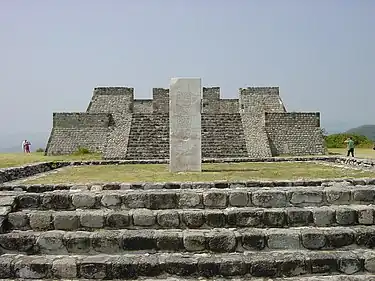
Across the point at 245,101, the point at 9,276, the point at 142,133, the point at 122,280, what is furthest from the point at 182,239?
the point at 245,101

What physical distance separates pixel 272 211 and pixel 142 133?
1617cm

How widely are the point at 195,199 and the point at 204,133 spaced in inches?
617

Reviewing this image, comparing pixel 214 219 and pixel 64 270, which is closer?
pixel 64 270

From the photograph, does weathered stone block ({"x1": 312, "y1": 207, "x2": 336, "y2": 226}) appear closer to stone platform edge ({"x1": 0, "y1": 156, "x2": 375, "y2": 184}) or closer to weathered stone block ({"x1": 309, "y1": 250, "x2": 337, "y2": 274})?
weathered stone block ({"x1": 309, "y1": 250, "x2": 337, "y2": 274})

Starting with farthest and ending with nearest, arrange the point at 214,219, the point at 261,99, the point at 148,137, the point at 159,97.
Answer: the point at 261,99 < the point at 159,97 < the point at 148,137 < the point at 214,219

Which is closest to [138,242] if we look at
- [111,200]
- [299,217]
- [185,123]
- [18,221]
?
[111,200]

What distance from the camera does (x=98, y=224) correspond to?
6320 mm

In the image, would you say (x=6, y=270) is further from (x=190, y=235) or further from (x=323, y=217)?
(x=323, y=217)

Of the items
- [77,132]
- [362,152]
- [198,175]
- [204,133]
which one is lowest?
[198,175]

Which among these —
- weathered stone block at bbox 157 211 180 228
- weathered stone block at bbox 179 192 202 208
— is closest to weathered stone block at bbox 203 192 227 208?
weathered stone block at bbox 179 192 202 208

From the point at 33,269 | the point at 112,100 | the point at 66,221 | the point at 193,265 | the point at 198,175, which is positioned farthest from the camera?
the point at 112,100

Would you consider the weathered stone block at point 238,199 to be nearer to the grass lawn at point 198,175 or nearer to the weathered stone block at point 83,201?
the weathered stone block at point 83,201

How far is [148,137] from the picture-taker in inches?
859

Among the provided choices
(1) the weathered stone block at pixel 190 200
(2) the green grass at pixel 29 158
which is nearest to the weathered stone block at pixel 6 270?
(1) the weathered stone block at pixel 190 200
